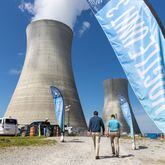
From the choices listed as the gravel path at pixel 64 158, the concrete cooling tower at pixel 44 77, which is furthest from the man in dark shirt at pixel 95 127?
the concrete cooling tower at pixel 44 77

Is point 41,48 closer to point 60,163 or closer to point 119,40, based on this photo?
point 60,163

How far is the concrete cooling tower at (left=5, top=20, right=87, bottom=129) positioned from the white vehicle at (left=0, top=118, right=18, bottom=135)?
16.6 feet

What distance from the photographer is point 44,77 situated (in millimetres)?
30734

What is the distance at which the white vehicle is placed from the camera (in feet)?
78.1

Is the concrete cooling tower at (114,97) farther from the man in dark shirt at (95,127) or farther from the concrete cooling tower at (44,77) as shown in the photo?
the man in dark shirt at (95,127)

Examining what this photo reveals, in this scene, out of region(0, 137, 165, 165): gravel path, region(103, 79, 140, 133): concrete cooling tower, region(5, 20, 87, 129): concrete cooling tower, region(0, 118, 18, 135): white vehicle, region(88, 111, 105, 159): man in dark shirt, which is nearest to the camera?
region(0, 137, 165, 165): gravel path

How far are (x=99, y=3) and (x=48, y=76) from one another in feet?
88.3

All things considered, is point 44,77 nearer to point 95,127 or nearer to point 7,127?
point 7,127

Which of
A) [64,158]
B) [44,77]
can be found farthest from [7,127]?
[64,158]

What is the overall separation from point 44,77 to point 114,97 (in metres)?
18.8

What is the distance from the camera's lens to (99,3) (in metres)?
4.16

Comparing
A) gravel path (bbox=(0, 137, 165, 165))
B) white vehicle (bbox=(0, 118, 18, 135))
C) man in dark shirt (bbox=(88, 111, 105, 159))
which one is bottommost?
gravel path (bbox=(0, 137, 165, 165))

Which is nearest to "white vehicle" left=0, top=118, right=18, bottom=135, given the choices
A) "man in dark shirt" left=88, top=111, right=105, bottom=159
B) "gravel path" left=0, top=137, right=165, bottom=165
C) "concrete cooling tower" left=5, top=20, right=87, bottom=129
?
"concrete cooling tower" left=5, top=20, right=87, bottom=129

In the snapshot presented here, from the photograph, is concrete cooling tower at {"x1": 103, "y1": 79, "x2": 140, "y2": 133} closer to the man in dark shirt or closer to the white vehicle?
the white vehicle
